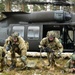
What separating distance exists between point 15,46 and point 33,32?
10.8ft

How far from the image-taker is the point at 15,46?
9188 mm

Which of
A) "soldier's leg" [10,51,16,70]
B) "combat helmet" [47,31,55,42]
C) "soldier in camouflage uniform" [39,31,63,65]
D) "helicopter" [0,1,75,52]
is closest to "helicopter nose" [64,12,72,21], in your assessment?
"helicopter" [0,1,75,52]

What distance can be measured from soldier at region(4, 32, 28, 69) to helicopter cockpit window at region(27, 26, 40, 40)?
10.3 ft

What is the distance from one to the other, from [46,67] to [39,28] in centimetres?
322

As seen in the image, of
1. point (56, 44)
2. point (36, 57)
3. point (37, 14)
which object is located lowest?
point (36, 57)

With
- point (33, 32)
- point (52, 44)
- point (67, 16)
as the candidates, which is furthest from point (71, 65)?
point (33, 32)

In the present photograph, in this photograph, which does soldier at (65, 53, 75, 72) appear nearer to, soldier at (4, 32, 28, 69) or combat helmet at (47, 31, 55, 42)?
combat helmet at (47, 31, 55, 42)

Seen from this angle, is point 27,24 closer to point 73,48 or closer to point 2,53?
point 73,48

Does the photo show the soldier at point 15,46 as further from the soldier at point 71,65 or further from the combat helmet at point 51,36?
the soldier at point 71,65

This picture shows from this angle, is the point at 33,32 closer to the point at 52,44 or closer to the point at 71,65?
the point at 52,44

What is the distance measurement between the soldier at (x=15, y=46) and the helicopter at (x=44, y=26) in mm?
3170

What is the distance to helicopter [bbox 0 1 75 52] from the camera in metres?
12.2

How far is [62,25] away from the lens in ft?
40.0

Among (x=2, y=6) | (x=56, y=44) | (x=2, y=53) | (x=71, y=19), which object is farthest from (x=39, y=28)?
(x=2, y=6)
